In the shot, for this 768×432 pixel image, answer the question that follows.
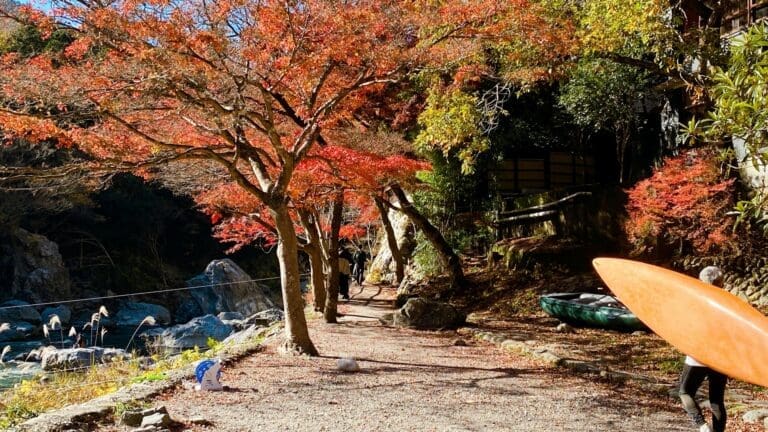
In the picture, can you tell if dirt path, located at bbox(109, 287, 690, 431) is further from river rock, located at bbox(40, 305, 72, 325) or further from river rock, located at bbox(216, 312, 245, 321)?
river rock, located at bbox(40, 305, 72, 325)

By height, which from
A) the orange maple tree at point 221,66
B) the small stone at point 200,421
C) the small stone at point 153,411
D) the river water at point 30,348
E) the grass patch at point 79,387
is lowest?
the river water at point 30,348

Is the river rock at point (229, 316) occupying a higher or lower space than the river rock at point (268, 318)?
lower

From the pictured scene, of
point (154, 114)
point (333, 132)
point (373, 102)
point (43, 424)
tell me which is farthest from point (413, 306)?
point (43, 424)

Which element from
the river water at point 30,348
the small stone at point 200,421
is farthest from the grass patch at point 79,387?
the river water at point 30,348

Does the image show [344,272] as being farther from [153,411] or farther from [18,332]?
[18,332]

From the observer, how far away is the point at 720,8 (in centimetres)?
957

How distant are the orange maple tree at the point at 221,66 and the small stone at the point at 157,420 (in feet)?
10.4

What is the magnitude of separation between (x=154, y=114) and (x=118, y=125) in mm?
616

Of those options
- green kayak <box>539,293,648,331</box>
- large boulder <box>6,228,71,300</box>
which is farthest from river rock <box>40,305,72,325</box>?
green kayak <box>539,293,648,331</box>

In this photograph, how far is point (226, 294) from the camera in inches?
951

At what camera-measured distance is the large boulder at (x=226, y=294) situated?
2392cm

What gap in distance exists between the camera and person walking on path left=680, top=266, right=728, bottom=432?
4305 millimetres

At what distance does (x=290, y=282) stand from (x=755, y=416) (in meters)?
5.13

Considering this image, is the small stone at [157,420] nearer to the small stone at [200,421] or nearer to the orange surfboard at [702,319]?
the small stone at [200,421]
